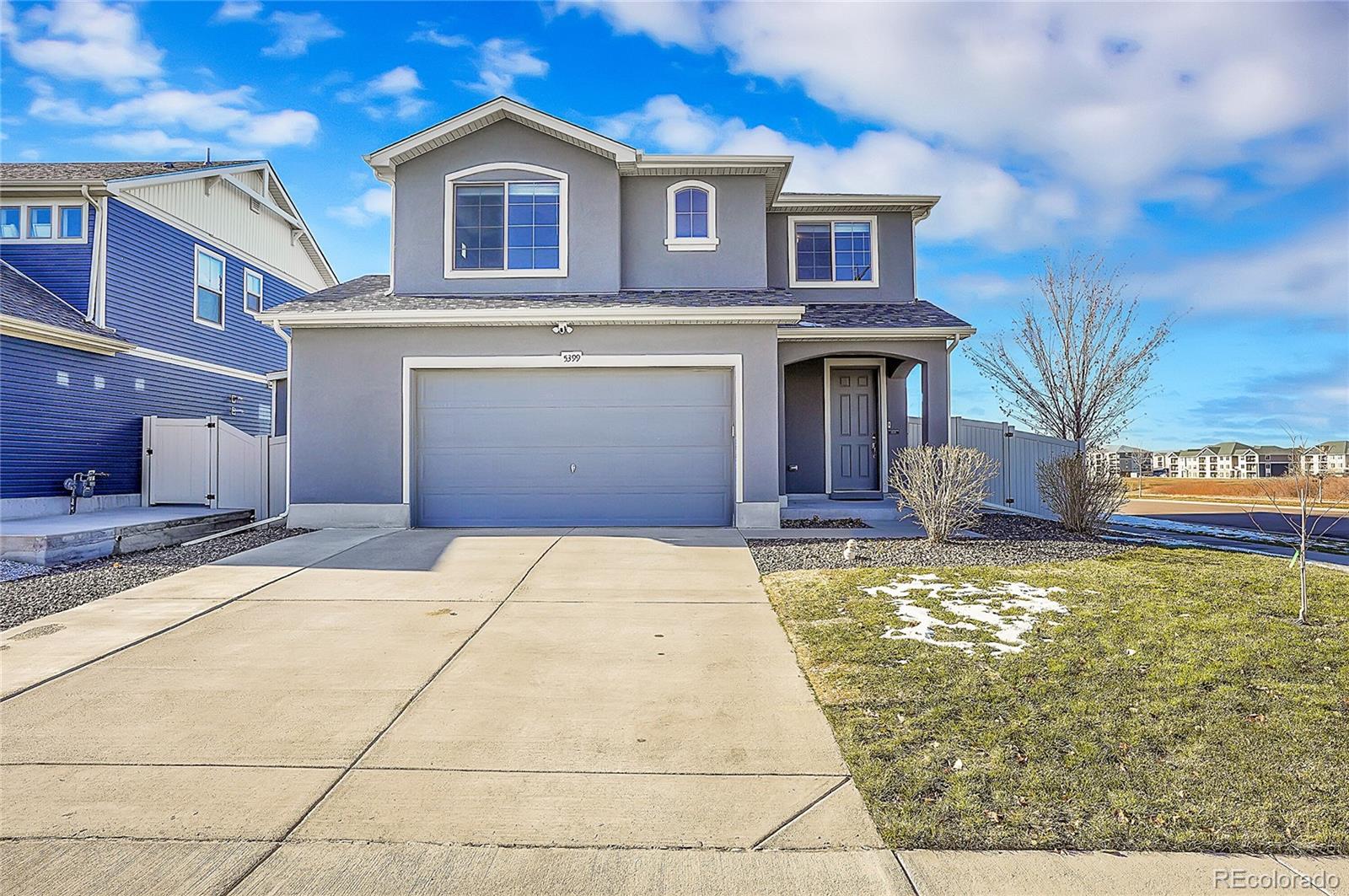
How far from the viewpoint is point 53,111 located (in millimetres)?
13102

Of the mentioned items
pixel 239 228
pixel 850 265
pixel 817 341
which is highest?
pixel 239 228

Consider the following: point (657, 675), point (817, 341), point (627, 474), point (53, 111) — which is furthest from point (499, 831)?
point (53, 111)

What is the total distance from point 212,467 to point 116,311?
11.5 ft

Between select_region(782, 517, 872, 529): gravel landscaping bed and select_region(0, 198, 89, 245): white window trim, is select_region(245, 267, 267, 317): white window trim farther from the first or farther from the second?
select_region(782, 517, 872, 529): gravel landscaping bed

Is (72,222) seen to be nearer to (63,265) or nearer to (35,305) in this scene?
(63,265)

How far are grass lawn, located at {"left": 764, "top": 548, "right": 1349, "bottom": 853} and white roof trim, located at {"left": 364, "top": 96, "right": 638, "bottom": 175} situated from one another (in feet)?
28.0

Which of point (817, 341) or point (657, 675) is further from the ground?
point (817, 341)

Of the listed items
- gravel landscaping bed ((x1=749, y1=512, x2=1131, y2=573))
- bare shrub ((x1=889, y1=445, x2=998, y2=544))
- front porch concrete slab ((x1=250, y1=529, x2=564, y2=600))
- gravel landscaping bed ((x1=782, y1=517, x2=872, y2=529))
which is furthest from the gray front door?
front porch concrete slab ((x1=250, y1=529, x2=564, y2=600))

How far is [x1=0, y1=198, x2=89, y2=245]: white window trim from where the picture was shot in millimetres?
Result: 14133

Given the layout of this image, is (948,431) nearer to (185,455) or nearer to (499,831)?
(499,831)

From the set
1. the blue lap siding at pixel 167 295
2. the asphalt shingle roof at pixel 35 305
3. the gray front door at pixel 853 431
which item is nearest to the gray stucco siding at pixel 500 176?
the gray front door at pixel 853 431

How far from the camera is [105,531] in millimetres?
10438

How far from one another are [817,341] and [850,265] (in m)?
2.51

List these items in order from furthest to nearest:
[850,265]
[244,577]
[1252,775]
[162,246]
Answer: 1. [162,246]
2. [850,265]
3. [244,577]
4. [1252,775]
